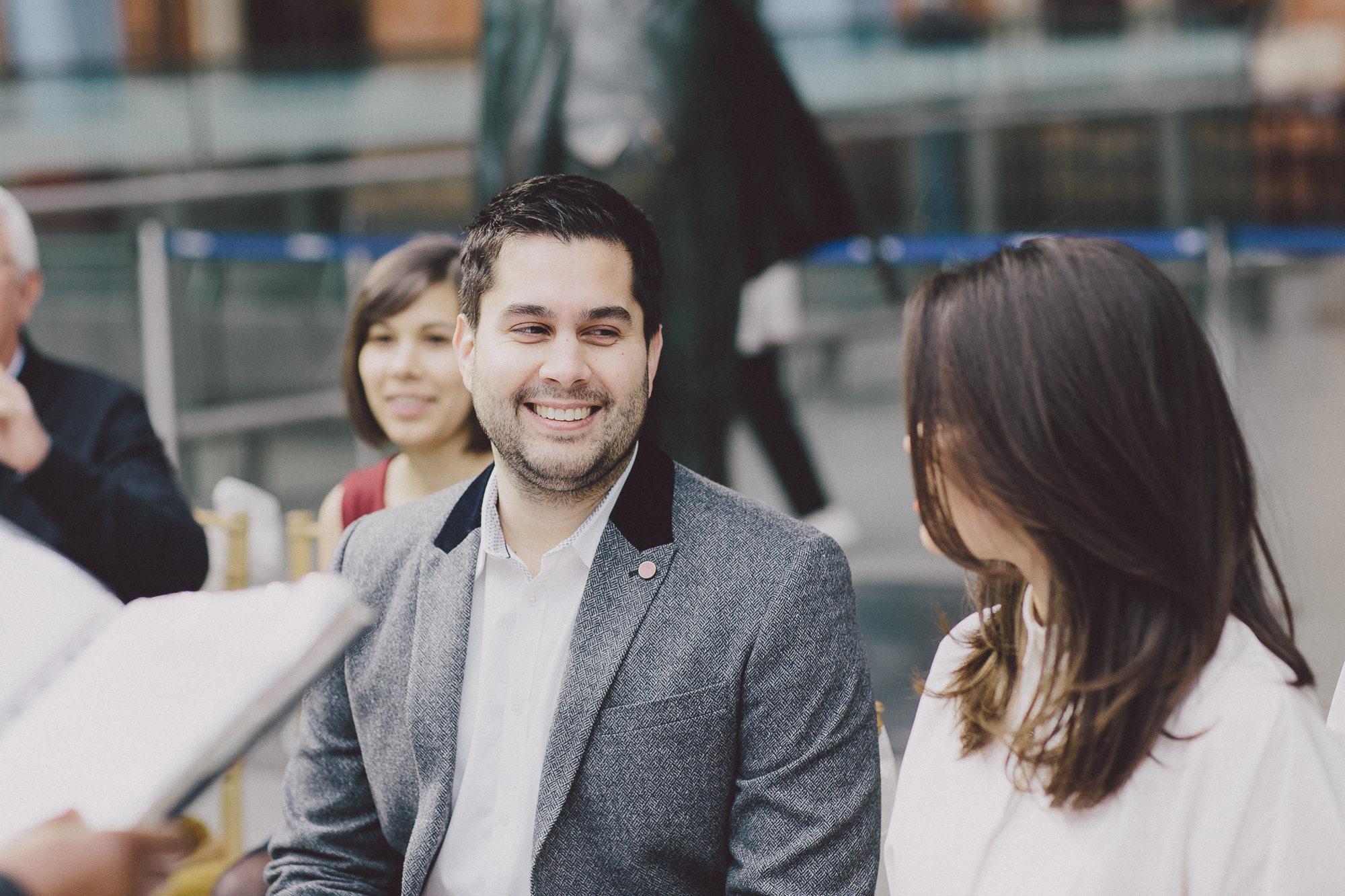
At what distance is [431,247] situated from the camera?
299cm

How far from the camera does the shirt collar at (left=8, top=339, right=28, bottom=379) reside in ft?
9.51

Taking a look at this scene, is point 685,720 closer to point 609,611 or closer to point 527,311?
point 609,611

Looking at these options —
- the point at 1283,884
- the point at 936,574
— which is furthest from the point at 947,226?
the point at 1283,884

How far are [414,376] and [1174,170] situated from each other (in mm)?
7720

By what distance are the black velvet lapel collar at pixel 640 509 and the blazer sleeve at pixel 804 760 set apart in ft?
0.62

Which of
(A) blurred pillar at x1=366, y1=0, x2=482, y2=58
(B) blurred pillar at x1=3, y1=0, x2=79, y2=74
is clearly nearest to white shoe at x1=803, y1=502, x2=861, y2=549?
(B) blurred pillar at x1=3, y1=0, x2=79, y2=74

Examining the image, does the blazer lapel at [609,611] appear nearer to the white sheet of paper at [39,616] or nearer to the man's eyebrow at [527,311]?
the man's eyebrow at [527,311]

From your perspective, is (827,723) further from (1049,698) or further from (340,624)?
(340,624)

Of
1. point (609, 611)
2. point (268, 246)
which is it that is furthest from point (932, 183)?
point (609, 611)

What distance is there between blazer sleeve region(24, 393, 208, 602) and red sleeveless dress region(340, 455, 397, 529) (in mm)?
349

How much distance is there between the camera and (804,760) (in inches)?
69.9

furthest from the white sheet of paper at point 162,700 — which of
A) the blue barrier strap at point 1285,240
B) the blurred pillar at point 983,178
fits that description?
the blurred pillar at point 983,178

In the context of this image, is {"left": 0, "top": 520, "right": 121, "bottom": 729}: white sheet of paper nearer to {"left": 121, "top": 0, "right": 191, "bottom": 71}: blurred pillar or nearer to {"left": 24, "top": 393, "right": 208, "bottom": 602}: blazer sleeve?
{"left": 24, "top": 393, "right": 208, "bottom": 602}: blazer sleeve

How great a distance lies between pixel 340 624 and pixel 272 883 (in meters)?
1.06
